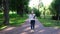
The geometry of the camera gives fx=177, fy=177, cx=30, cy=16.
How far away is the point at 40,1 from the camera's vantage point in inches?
2080

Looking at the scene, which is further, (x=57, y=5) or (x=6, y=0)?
(x=57, y=5)

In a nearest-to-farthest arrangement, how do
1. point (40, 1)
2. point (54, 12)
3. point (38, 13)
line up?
point (54, 12) → point (40, 1) → point (38, 13)

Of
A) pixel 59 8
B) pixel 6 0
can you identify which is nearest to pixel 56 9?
pixel 59 8

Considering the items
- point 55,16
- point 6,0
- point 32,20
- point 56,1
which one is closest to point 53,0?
point 56,1

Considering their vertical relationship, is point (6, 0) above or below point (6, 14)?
above

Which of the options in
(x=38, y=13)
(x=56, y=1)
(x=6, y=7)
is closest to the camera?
(x=6, y=7)

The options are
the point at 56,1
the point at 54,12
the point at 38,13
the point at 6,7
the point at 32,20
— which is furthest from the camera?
the point at 38,13

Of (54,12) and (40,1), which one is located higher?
(40,1)

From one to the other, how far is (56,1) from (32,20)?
3215 centimetres

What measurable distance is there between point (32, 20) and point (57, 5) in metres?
32.2

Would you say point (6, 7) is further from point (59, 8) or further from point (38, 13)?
point (38, 13)

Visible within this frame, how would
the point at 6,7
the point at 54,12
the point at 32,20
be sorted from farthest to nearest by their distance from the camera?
the point at 54,12 → the point at 6,7 → the point at 32,20

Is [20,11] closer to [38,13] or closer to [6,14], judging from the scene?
[38,13]

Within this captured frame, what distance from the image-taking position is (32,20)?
14.9 meters
